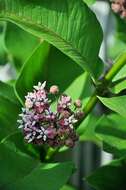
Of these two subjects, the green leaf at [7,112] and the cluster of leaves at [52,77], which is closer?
the cluster of leaves at [52,77]

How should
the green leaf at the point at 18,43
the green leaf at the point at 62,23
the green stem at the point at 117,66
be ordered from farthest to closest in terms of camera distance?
the green leaf at the point at 18,43, the green stem at the point at 117,66, the green leaf at the point at 62,23

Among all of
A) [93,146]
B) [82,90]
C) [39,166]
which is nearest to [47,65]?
[82,90]

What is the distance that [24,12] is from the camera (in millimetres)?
649

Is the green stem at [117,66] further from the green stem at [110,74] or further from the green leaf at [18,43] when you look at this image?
the green leaf at [18,43]

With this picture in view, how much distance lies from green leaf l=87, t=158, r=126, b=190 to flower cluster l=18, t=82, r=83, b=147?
0.45 ft

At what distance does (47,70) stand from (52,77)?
2 cm

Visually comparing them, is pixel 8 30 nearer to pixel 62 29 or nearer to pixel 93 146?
pixel 62 29

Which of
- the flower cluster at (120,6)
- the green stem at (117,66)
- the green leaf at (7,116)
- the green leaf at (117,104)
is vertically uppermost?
the flower cluster at (120,6)

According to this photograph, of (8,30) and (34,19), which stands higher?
(34,19)

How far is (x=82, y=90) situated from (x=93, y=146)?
0.64 meters

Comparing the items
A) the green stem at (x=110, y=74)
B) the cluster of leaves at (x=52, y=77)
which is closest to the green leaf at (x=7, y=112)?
the cluster of leaves at (x=52, y=77)

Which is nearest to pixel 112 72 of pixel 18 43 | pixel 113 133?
pixel 113 133

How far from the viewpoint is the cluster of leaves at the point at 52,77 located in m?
0.67

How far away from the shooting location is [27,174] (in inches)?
29.0
